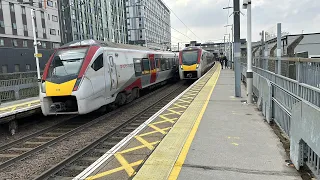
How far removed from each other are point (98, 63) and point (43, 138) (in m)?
3.09

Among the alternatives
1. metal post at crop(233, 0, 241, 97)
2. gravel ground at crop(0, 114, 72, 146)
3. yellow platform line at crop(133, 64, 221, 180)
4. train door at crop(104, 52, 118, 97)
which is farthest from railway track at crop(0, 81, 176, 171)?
metal post at crop(233, 0, 241, 97)

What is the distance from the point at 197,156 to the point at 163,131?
193cm

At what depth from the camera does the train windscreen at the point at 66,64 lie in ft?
29.1

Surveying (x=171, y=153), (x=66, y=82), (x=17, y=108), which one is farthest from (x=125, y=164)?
(x=17, y=108)

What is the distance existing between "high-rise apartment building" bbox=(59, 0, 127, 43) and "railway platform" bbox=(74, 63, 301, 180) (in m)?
43.1

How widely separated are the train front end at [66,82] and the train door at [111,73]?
33.9 inches

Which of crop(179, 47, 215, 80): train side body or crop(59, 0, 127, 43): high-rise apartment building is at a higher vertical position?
crop(59, 0, 127, 43): high-rise apartment building

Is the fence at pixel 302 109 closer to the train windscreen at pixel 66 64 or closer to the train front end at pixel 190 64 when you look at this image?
the train windscreen at pixel 66 64

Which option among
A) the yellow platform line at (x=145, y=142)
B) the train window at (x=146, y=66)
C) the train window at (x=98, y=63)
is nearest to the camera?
the yellow platform line at (x=145, y=142)

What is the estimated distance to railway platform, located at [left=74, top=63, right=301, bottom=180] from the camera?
162 inches

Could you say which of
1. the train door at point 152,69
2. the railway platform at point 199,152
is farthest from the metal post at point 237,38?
the train door at point 152,69

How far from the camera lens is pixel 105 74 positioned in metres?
9.84

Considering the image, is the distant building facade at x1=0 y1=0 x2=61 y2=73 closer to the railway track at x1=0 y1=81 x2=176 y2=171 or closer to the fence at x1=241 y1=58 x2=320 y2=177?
the railway track at x1=0 y1=81 x2=176 y2=171

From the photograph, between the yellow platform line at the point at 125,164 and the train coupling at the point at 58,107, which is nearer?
the yellow platform line at the point at 125,164
